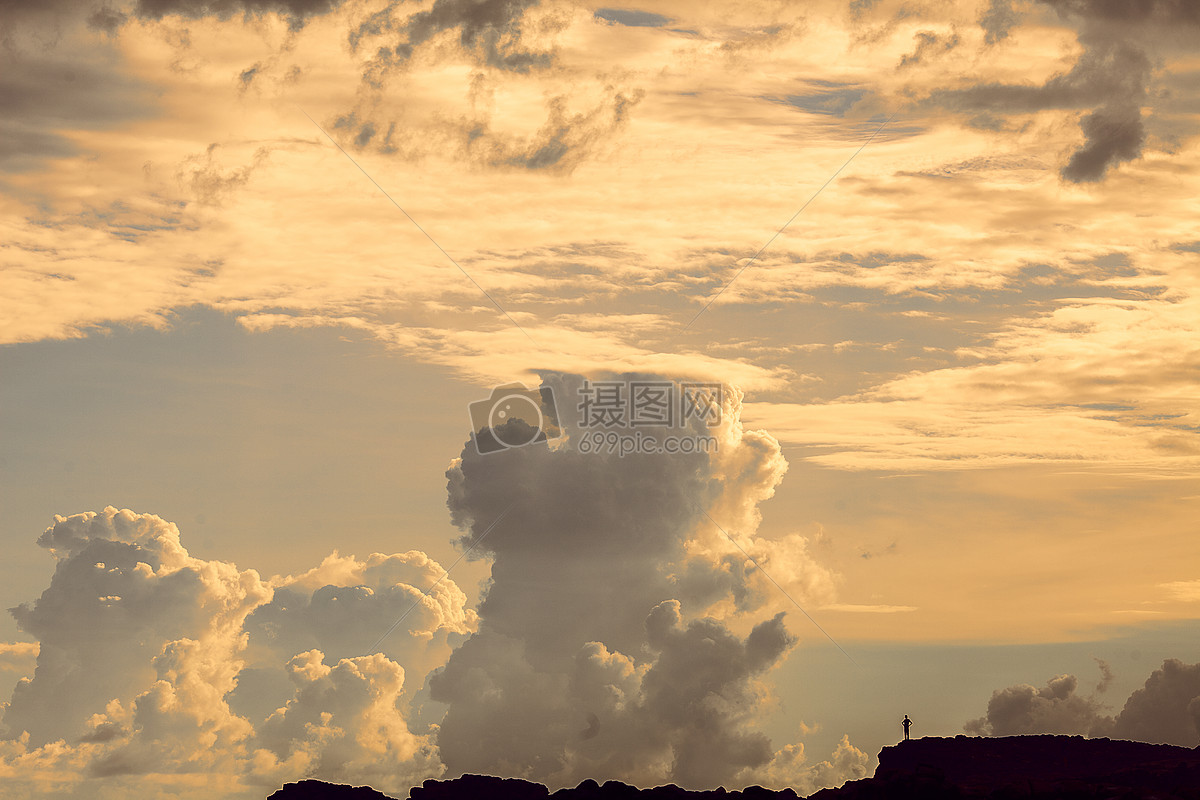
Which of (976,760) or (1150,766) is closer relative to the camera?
(1150,766)

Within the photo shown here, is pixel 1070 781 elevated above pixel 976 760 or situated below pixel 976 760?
above

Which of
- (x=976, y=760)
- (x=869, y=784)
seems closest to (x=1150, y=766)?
(x=976, y=760)

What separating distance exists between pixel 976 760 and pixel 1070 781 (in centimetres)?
2764

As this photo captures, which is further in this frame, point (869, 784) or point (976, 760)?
point (976, 760)

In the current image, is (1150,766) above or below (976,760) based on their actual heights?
above

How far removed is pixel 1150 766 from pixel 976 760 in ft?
91.4

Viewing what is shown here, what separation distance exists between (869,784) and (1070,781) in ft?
88.4

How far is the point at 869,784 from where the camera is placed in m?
156

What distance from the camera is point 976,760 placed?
586 ft

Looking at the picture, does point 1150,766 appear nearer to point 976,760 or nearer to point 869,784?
Result: point 976,760

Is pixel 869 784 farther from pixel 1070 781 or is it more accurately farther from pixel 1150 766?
pixel 1150 766

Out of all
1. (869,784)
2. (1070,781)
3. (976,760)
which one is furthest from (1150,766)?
(869,784)

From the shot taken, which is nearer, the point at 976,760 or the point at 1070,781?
the point at 1070,781

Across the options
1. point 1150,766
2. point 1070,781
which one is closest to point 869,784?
point 1070,781
